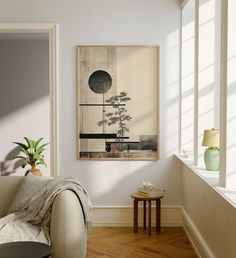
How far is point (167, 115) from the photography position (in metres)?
5.56

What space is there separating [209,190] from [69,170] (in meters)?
2.24

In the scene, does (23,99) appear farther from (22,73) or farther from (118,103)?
(118,103)

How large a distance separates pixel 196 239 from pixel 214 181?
0.92 meters

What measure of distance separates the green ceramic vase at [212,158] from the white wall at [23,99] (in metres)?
4.55

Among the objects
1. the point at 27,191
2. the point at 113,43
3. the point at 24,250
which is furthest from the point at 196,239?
the point at 113,43

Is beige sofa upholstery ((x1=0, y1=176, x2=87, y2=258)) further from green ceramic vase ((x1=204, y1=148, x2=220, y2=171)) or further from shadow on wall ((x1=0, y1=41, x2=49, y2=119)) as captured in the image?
shadow on wall ((x1=0, y1=41, x2=49, y2=119))

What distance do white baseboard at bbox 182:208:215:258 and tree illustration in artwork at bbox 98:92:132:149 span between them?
1.15 metres

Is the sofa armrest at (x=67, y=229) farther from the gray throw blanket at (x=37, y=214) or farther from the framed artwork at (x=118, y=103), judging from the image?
the framed artwork at (x=118, y=103)

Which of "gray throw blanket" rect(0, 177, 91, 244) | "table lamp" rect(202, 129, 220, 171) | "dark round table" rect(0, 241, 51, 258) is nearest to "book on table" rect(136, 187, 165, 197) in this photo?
"table lamp" rect(202, 129, 220, 171)

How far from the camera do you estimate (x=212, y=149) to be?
4.19m

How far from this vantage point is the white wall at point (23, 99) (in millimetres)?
8312

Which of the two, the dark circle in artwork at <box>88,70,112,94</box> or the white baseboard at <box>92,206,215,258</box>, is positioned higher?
the dark circle in artwork at <box>88,70,112,94</box>

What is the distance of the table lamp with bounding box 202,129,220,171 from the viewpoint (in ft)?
13.4

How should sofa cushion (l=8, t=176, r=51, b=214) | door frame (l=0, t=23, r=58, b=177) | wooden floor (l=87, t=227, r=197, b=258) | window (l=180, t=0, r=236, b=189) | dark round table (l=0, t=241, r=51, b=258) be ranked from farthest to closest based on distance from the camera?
door frame (l=0, t=23, r=58, b=177) → wooden floor (l=87, t=227, r=197, b=258) → sofa cushion (l=8, t=176, r=51, b=214) → window (l=180, t=0, r=236, b=189) → dark round table (l=0, t=241, r=51, b=258)
